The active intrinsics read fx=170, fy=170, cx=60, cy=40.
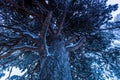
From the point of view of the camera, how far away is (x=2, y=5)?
4.43 metres

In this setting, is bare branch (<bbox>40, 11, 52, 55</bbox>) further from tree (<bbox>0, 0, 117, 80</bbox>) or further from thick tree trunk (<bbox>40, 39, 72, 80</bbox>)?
thick tree trunk (<bbox>40, 39, 72, 80</bbox>)

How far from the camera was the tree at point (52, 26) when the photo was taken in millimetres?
3951

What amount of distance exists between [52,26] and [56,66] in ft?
5.06

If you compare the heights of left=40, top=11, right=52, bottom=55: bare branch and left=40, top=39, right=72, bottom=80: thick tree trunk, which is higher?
left=40, top=11, right=52, bottom=55: bare branch

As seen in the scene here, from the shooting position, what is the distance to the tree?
13.0 feet

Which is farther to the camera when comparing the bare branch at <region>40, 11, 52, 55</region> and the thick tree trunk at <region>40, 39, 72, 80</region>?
the bare branch at <region>40, 11, 52, 55</region>

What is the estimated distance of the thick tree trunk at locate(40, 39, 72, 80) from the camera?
142 inches

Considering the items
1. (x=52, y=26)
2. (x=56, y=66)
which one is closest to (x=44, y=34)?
(x=56, y=66)

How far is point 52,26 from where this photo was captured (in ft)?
16.4

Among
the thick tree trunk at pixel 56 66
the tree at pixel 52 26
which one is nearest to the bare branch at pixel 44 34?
the tree at pixel 52 26

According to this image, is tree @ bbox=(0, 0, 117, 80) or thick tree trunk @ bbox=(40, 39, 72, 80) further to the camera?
tree @ bbox=(0, 0, 117, 80)

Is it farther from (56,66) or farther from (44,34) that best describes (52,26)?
(56,66)

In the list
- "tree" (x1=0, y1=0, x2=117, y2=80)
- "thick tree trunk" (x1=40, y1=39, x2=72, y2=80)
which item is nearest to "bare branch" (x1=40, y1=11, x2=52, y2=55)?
"tree" (x1=0, y1=0, x2=117, y2=80)

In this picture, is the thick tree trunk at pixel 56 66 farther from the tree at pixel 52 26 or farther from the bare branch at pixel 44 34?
the bare branch at pixel 44 34
